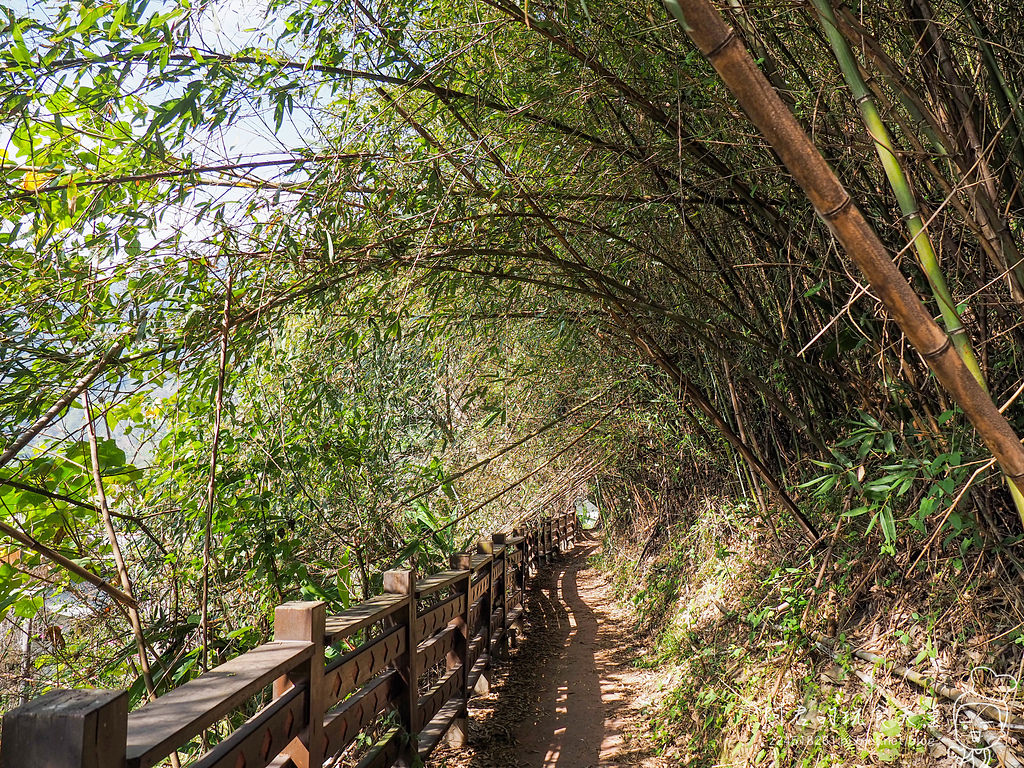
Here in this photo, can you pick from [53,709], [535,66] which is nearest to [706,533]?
[535,66]

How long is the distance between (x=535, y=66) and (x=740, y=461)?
2848 millimetres

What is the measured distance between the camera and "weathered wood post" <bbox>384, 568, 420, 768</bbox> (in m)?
2.82

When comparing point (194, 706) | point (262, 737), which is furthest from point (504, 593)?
point (194, 706)

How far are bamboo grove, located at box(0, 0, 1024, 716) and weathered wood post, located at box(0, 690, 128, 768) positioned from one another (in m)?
0.57

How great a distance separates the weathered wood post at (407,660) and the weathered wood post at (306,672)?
83cm

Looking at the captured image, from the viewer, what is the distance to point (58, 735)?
1010 millimetres

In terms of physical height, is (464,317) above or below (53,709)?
above

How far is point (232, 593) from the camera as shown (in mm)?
2812

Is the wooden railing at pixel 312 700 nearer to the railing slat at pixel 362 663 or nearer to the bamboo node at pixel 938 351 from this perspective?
the railing slat at pixel 362 663

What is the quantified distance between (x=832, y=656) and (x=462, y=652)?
6.25 ft

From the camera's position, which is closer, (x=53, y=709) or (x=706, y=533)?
(x=53, y=709)

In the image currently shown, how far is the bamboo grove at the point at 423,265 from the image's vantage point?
68.8 inches

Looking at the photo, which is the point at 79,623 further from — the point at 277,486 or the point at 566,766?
the point at 566,766

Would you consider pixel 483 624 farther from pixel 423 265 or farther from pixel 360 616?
pixel 423 265
